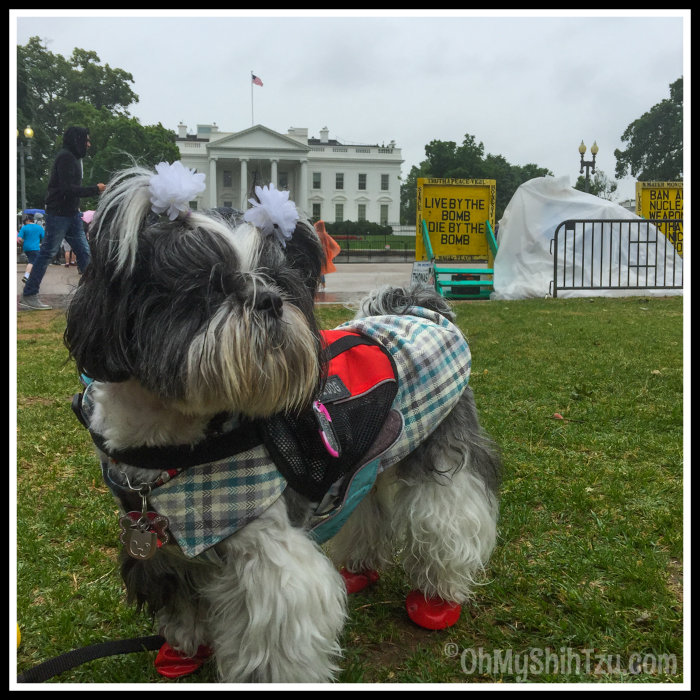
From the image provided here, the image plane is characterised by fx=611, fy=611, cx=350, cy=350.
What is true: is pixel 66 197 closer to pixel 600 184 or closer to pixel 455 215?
pixel 455 215

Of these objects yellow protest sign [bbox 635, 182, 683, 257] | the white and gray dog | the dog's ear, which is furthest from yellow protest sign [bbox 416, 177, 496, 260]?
the dog's ear

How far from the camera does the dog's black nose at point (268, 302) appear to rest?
4.94 ft

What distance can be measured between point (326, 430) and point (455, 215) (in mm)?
13599

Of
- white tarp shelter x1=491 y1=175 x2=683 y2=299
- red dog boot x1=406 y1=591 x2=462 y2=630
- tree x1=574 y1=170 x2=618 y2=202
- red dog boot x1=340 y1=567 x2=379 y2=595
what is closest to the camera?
red dog boot x1=406 y1=591 x2=462 y2=630

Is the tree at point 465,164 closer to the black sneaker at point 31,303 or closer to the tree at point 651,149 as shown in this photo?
the tree at point 651,149

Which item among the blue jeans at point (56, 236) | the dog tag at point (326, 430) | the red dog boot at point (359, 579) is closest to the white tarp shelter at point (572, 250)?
the blue jeans at point (56, 236)

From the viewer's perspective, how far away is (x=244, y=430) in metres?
1.71

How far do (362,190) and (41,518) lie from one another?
85.3 metres

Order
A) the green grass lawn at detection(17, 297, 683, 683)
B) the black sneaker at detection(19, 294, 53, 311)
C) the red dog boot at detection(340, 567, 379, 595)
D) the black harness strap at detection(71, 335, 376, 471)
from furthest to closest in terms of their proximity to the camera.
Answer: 1. the black sneaker at detection(19, 294, 53, 311)
2. the red dog boot at detection(340, 567, 379, 595)
3. the green grass lawn at detection(17, 297, 683, 683)
4. the black harness strap at detection(71, 335, 376, 471)

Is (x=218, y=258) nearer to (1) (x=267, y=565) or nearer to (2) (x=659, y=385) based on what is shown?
(1) (x=267, y=565)

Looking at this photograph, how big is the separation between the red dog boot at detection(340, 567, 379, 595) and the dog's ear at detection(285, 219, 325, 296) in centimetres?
141

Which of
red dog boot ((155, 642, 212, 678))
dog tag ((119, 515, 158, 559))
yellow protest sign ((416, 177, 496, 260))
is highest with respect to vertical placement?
yellow protest sign ((416, 177, 496, 260))

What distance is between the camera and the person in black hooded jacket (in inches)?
333

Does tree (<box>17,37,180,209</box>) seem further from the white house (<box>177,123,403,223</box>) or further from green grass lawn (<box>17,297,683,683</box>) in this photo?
green grass lawn (<box>17,297,683,683</box>)
